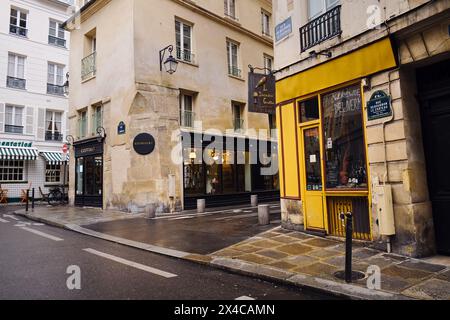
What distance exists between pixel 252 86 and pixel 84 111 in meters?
10.0

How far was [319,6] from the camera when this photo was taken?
24.2ft

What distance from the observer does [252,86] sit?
379 inches

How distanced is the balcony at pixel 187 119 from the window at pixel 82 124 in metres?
5.30

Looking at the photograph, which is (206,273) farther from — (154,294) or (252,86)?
(252,86)

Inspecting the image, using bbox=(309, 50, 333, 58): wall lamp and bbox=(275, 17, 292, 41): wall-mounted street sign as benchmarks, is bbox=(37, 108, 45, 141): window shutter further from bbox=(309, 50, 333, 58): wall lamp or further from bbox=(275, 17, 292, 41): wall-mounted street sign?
bbox=(309, 50, 333, 58): wall lamp

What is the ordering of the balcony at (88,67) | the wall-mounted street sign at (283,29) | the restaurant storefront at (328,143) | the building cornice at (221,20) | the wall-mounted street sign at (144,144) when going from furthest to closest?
the balcony at (88,67) → the building cornice at (221,20) → the wall-mounted street sign at (144,144) → the wall-mounted street sign at (283,29) → the restaurant storefront at (328,143)

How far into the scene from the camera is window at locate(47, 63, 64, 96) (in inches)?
867

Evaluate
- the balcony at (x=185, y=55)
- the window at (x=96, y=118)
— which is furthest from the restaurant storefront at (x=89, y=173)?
the balcony at (x=185, y=55)

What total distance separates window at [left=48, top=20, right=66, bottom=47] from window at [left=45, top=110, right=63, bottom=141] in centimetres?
485

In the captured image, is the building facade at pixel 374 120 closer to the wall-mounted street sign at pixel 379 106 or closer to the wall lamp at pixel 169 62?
the wall-mounted street sign at pixel 379 106

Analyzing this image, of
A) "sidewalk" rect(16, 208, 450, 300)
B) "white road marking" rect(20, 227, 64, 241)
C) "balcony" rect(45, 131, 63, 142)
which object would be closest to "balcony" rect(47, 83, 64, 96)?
"balcony" rect(45, 131, 63, 142)

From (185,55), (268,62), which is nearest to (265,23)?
(268,62)

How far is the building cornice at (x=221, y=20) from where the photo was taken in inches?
570
